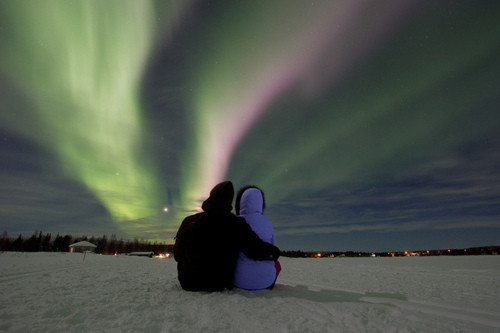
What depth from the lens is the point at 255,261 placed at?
3471mm

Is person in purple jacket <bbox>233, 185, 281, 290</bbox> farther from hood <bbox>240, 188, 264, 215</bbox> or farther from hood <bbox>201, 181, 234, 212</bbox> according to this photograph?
hood <bbox>201, 181, 234, 212</bbox>

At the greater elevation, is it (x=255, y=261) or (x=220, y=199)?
(x=220, y=199)

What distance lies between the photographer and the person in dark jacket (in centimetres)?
333

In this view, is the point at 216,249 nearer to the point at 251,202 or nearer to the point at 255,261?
the point at 255,261

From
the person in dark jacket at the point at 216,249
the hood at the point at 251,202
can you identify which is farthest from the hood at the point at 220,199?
the hood at the point at 251,202

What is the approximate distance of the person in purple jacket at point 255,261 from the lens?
3.49 metres

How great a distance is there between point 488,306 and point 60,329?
16.7ft

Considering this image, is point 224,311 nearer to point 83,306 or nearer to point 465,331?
point 83,306

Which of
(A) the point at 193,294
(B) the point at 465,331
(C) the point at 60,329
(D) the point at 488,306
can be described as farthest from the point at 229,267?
(D) the point at 488,306

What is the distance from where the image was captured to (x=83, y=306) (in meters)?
2.45

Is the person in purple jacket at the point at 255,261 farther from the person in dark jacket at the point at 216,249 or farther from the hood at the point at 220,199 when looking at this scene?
the hood at the point at 220,199

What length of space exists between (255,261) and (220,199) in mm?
1054

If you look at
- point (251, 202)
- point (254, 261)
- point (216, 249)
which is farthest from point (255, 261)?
point (251, 202)

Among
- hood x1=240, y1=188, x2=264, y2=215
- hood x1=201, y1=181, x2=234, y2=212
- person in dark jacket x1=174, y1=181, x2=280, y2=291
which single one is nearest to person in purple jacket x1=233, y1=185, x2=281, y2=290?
hood x1=240, y1=188, x2=264, y2=215
